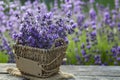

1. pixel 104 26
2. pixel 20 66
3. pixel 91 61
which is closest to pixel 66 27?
pixel 20 66

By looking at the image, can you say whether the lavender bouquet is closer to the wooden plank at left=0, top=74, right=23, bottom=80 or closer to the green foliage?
the wooden plank at left=0, top=74, right=23, bottom=80

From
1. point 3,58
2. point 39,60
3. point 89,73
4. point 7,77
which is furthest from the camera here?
point 3,58

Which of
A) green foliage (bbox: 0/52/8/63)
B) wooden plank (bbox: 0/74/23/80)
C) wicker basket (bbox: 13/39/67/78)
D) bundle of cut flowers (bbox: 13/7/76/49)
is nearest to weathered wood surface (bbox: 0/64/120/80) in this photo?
wooden plank (bbox: 0/74/23/80)

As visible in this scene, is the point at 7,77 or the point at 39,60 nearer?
the point at 39,60

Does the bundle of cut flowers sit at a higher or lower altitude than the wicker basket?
higher

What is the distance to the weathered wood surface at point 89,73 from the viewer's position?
8.55ft

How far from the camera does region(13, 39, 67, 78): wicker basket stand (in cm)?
238

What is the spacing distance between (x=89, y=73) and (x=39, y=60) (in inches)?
19.6

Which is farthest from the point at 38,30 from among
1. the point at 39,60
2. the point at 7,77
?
the point at 7,77

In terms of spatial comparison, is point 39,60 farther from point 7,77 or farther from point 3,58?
point 3,58

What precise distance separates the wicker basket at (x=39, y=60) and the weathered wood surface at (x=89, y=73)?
0.13 m

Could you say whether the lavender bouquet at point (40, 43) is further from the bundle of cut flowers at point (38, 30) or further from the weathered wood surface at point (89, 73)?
the weathered wood surface at point (89, 73)

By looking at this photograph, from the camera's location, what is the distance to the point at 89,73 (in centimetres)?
272

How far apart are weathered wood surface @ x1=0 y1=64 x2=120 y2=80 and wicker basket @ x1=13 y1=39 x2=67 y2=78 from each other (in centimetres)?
13
